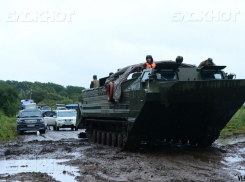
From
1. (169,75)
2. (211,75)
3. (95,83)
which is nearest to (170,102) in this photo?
(169,75)

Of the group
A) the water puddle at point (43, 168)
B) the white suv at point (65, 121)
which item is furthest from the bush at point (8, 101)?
the water puddle at point (43, 168)

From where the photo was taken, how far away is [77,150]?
12633mm

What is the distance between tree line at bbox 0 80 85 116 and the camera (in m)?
47.5

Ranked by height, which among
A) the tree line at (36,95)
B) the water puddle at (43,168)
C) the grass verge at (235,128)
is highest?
the tree line at (36,95)

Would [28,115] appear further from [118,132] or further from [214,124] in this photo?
[214,124]

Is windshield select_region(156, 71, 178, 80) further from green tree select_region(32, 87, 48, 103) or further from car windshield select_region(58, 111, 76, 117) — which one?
green tree select_region(32, 87, 48, 103)

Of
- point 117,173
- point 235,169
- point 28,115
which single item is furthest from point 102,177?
point 28,115

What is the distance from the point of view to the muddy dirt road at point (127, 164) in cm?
757

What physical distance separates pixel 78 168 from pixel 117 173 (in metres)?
1.06

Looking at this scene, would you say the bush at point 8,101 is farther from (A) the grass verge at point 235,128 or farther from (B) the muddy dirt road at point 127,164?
(B) the muddy dirt road at point 127,164

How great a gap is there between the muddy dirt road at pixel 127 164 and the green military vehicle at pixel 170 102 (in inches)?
19.6

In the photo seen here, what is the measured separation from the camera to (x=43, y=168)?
8977 millimetres

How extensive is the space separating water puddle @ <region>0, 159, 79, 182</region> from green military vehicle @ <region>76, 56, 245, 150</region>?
240 cm

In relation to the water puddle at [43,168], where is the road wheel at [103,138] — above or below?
above
